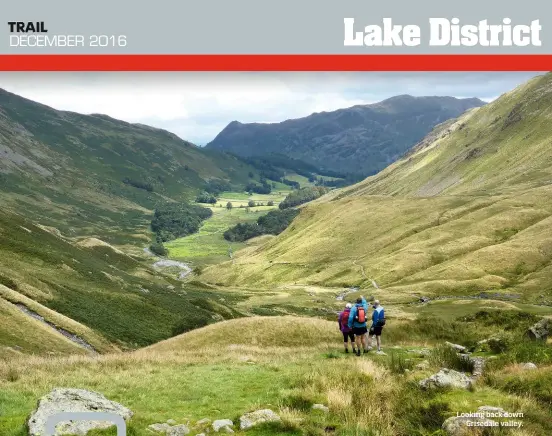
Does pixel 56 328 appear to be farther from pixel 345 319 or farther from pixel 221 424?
pixel 221 424

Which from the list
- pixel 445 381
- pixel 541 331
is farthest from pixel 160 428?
pixel 541 331

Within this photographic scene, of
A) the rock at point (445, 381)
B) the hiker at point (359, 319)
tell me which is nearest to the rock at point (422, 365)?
the rock at point (445, 381)

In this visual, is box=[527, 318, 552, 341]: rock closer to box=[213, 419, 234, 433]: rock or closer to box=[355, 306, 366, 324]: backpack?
box=[355, 306, 366, 324]: backpack

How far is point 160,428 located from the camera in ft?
55.5

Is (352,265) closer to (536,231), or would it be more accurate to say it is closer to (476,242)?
(476,242)

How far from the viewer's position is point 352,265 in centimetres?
18050

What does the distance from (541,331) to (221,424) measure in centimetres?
2778

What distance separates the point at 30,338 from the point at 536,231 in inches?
5935

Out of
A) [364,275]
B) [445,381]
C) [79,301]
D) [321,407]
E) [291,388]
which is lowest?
[364,275]

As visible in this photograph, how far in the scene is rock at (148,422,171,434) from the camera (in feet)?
54.8

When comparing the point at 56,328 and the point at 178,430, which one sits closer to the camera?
the point at 178,430

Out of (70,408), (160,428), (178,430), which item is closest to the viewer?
(70,408)

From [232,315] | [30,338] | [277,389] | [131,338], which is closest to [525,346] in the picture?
[277,389]

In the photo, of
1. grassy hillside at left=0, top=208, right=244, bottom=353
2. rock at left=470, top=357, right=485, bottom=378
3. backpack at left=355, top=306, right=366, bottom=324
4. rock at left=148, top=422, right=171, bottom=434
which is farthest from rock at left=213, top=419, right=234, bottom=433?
grassy hillside at left=0, top=208, right=244, bottom=353
